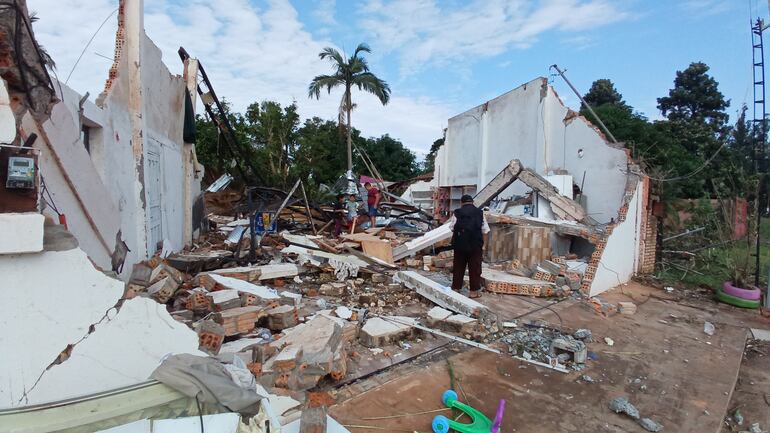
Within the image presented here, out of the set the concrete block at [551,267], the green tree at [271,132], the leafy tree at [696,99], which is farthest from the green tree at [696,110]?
the green tree at [271,132]

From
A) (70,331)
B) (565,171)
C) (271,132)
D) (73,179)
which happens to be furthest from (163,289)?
(271,132)

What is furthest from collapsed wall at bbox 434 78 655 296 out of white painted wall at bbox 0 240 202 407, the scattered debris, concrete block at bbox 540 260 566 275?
white painted wall at bbox 0 240 202 407

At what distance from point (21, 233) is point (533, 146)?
40.4ft

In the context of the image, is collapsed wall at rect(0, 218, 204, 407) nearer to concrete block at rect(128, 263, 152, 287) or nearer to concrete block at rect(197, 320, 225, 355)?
concrete block at rect(197, 320, 225, 355)

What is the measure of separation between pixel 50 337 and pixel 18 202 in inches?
32.3

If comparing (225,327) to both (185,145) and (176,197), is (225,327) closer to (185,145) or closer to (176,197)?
(176,197)

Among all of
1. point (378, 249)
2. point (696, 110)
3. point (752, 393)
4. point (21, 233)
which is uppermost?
point (696, 110)

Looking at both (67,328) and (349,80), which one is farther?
(349,80)

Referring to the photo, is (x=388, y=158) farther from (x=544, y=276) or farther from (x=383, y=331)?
(x=383, y=331)

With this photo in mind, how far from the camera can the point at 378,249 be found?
831cm

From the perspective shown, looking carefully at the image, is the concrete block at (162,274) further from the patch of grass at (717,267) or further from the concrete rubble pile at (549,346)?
the patch of grass at (717,267)

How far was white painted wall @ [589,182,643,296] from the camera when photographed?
7054 mm

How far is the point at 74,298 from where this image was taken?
242 centimetres

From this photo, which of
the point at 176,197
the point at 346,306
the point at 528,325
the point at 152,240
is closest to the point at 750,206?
the point at 528,325
